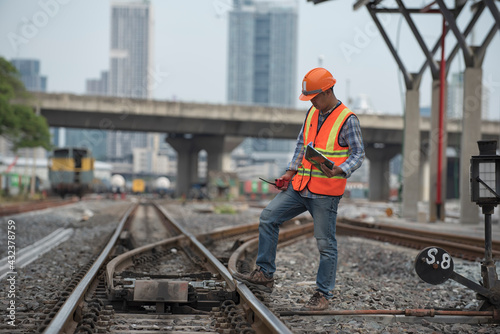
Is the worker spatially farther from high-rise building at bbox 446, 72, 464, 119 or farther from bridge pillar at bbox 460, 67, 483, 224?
high-rise building at bbox 446, 72, 464, 119

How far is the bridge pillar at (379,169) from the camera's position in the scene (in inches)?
2197

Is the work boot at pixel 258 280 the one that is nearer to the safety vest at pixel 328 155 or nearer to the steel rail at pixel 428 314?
the steel rail at pixel 428 314

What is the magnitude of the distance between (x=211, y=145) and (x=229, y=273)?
45624 millimetres

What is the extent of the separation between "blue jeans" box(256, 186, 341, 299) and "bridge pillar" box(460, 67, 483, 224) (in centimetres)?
1176

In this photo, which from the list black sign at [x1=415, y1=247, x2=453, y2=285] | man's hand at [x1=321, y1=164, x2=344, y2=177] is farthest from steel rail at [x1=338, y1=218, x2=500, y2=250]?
man's hand at [x1=321, y1=164, x2=344, y2=177]

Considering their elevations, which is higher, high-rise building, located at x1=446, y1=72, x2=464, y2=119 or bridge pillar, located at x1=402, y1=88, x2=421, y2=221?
high-rise building, located at x1=446, y1=72, x2=464, y2=119

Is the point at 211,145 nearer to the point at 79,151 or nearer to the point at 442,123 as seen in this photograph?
the point at 79,151

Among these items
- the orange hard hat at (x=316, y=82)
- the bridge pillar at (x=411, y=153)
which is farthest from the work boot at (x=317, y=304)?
the bridge pillar at (x=411, y=153)

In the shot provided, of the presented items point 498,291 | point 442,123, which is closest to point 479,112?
point 442,123

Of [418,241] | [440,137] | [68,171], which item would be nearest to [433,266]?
[418,241]

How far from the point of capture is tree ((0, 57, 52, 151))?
3064 cm

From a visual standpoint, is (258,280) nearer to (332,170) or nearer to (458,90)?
(332,170)

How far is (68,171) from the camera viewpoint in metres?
37.2

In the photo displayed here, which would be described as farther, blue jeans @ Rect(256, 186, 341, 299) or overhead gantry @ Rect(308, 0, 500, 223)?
overhead gantry @ Rect(308, 0, 500, 223)
